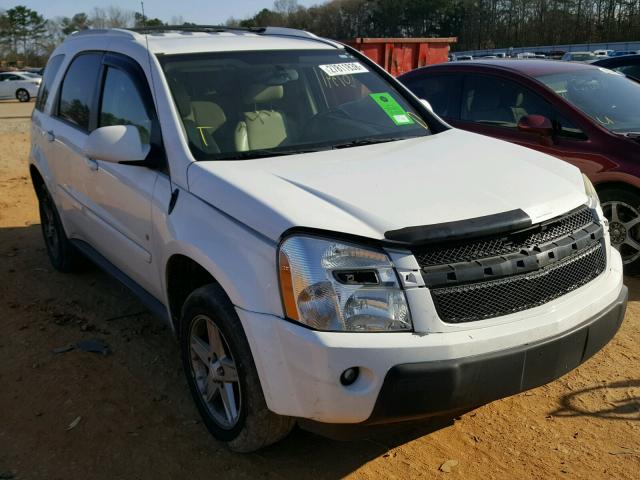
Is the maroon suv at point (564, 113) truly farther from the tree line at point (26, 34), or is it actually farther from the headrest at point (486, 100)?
the tree line at point (26, 34)

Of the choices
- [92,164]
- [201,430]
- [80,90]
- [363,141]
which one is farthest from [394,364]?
[80,90]

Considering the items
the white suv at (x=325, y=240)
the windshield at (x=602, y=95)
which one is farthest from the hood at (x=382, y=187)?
the windshield at (x=602, y=95)

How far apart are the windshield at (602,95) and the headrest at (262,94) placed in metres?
2.97

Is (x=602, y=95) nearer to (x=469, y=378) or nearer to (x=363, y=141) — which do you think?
(x=363, y=141)

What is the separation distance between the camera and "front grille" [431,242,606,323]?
2400mm

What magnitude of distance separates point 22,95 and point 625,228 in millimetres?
31348

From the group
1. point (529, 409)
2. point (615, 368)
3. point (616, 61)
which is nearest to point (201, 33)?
point (529, 409)

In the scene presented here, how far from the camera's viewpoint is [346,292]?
2340mm

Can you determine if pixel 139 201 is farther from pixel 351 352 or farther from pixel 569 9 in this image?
pixel 569 9

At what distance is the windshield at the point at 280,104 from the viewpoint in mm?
3334

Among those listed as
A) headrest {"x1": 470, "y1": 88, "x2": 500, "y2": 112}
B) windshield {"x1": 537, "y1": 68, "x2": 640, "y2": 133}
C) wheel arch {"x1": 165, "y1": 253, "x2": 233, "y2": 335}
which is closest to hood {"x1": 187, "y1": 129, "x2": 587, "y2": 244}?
wheel arch {"x1": 165, "y1": 253, "x2": 233, "y2": 335}

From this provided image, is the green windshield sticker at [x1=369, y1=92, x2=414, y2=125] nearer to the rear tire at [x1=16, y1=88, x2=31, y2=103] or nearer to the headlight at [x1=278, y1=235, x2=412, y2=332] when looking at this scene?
the headlight at [x1=278, y1=235, x2=412, y2=332]

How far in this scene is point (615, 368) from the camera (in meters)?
3.70

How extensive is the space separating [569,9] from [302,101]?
3375 inches
